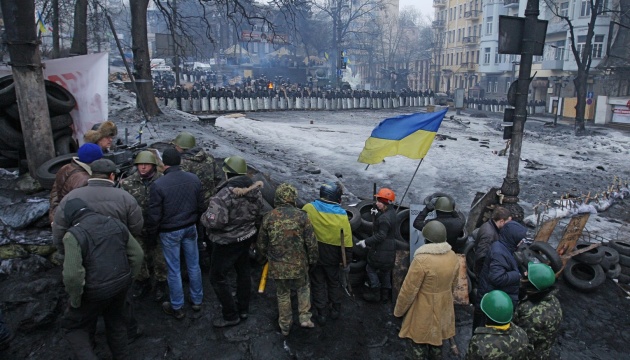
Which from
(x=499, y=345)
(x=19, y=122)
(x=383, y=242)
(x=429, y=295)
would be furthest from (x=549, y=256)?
(x=19, y=122)

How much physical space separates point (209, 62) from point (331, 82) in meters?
24.8

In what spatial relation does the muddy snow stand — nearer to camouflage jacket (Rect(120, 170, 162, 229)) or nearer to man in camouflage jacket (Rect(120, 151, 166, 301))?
man in camouflage jacket (Rect(120, 151, 166, 301))

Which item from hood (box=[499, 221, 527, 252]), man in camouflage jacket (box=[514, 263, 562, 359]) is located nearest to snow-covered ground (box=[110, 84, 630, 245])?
hood (box=[499, 221, 527, 252])

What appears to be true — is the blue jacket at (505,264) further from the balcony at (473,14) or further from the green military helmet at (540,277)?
the balcony at (473,14)

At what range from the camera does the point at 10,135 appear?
22.3ft

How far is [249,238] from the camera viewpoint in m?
4.93

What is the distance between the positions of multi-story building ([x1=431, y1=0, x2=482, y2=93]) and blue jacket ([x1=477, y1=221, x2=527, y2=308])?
6060 centimetres

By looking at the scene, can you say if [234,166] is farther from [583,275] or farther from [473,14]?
[473,14]

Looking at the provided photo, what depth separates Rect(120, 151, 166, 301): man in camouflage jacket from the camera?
504 centimetres

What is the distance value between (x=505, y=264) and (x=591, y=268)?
3.48m

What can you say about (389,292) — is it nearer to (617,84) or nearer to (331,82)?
(617,84)

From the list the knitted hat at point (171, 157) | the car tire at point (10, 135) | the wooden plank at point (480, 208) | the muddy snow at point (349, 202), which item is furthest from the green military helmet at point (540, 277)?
the car tire at point (10, 135)

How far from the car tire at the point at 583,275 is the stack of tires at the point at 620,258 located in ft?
1.24

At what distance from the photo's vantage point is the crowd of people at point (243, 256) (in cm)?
365
